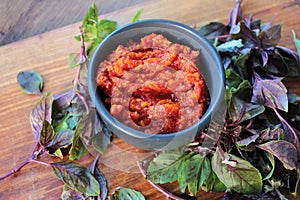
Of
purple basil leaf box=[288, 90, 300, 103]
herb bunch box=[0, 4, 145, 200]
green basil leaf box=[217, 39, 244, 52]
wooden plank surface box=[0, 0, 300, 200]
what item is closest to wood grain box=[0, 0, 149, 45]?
wooden plank surface box=[0, 0, 300, 200]

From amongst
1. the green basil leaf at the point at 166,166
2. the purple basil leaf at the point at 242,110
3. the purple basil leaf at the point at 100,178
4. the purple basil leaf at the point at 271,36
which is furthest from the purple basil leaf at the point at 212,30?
the purple basil leaf at the point at 100,178

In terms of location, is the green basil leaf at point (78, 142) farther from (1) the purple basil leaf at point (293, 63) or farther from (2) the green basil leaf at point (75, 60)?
(1) the purple basil leaf at point (293, 63)

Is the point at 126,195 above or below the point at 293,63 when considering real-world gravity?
below

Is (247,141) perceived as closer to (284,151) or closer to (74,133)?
(284,151)

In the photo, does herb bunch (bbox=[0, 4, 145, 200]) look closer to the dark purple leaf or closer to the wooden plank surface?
the wooden plank surface

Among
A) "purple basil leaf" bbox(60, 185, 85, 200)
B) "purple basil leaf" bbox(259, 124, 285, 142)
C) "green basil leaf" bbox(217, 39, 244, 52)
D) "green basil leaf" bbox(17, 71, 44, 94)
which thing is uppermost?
"green basil leaf" bbox(217, 39, 244, 52)

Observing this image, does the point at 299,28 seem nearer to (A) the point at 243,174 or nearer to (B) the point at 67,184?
(A) the point at 243,174

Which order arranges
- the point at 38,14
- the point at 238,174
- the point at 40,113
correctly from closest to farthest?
the point at 238,174 < the point at 40,113 < the point at 38,14

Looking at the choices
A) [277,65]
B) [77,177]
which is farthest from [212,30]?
[77,177]
